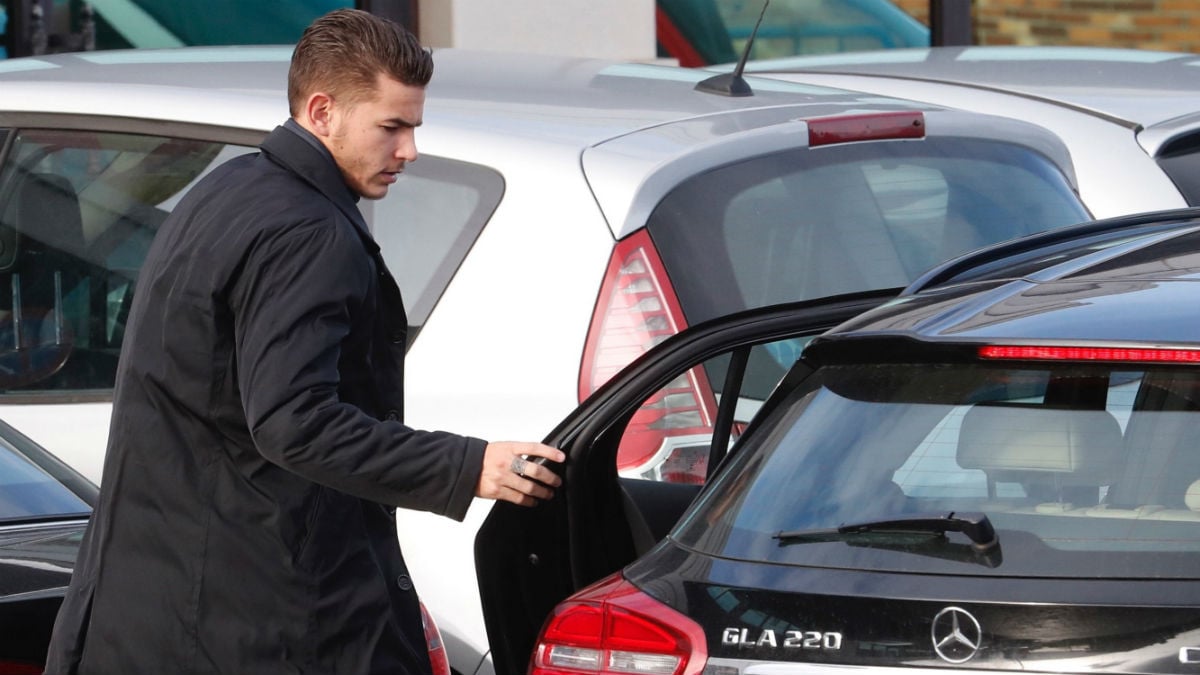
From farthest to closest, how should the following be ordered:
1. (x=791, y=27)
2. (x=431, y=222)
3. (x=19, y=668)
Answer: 1. (x=791, y=27)
2. (x=431, y=222)
3. (x=19, y=668)

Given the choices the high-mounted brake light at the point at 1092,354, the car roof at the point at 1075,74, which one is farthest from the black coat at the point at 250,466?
the car roof at the point at 1075,74

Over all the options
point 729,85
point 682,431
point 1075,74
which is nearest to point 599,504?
point 682,431

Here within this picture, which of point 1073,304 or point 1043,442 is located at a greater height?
point 1073,304

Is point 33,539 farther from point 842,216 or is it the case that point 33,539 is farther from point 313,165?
point 842,216

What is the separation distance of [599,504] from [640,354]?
0.35m

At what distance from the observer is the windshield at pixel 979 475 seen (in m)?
2.36

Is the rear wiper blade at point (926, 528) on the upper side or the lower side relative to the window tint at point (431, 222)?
lower

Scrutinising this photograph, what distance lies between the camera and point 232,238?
276 cm

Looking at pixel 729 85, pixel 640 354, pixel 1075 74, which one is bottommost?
pixel 640 354

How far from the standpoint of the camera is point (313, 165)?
9.35 feet

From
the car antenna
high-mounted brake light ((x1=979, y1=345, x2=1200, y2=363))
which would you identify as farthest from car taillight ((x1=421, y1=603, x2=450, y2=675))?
the car antenna

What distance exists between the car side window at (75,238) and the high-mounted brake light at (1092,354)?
210cm

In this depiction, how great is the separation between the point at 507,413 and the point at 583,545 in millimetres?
391

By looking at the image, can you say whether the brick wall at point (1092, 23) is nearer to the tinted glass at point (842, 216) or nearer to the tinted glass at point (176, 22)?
the tinted glass at point (176, 22)
